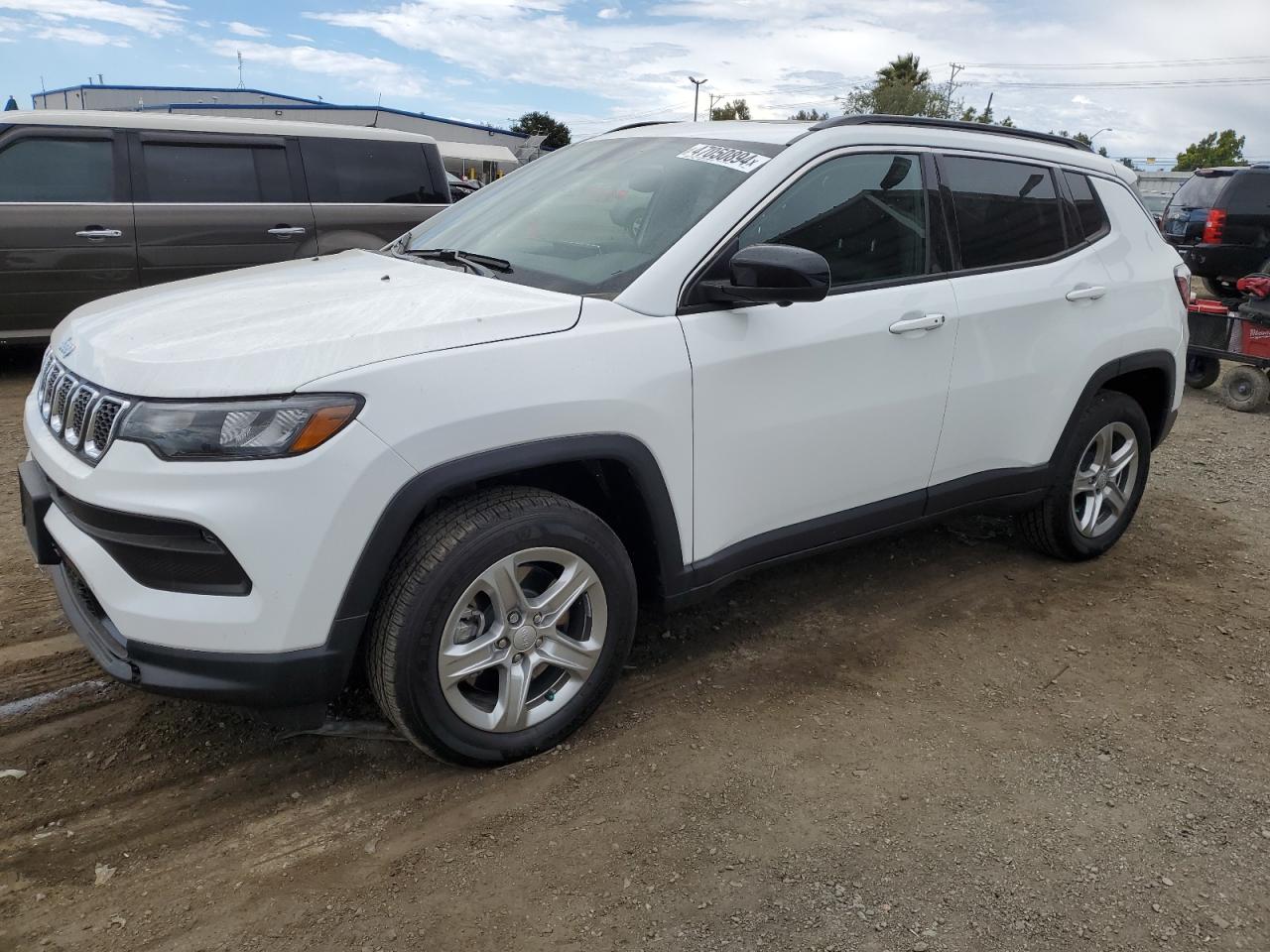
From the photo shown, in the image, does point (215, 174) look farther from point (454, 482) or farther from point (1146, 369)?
point (1146, 369)

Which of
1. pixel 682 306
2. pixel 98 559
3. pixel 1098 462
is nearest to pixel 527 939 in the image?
pixel 98 559

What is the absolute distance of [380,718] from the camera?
2.99 m

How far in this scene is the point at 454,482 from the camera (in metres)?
2.45

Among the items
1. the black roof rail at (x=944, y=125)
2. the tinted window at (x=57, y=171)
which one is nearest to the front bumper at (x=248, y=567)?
the black roof rail at (x=944, y=125)

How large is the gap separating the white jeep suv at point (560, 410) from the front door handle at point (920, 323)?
16 millimetres

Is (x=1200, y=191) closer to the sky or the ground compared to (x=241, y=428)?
closer to the ground

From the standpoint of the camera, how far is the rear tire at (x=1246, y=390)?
823 centimetres

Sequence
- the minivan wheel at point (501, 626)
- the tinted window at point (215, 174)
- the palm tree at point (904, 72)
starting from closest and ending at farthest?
the minivan wheel at point (501, 626) → the tinted window at point (215, 174) → the palm tree at point (904, 72)

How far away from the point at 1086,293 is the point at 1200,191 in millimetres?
10472

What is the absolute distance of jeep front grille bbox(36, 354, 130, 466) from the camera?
7.79ft

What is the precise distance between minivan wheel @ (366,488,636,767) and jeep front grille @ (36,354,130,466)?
771 mm

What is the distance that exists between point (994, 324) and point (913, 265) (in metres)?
0.43

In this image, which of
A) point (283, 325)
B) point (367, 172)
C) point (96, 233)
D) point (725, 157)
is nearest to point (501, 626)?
point (283, 325)

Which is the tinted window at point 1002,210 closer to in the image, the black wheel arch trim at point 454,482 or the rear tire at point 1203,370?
the black wheel arch trim at point 454,482
